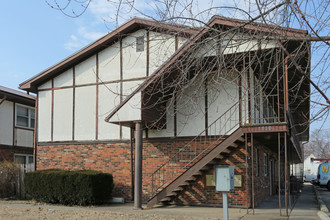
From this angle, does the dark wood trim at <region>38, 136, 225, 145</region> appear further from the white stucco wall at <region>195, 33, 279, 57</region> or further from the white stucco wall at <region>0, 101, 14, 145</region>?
the white stucco wall at <region>195, 33, 279, 57</region>

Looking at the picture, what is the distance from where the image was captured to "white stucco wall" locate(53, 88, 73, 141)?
17750mm

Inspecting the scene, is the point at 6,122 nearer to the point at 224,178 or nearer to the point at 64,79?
the point at 64,79

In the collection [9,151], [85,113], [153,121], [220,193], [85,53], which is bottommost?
[220,193]

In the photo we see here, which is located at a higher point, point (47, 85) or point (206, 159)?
point (47, 85)

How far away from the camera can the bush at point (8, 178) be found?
17.4 metres

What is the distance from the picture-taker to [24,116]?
23.4 metres

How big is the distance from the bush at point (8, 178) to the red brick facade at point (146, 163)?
107 cm

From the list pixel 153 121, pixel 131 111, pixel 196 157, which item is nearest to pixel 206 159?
pixel 196 157

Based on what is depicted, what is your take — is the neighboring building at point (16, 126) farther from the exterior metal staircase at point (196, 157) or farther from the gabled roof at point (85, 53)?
the exterior metal staircase at point (196, 157)

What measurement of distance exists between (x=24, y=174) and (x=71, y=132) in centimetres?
300

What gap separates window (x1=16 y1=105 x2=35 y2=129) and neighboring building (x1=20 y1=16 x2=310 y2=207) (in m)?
5.06

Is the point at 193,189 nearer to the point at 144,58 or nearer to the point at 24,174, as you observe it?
the point at 144,58

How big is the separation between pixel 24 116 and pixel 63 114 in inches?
264

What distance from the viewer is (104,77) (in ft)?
56.5
